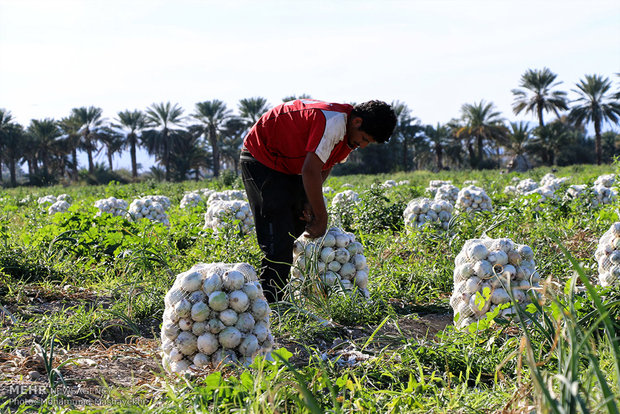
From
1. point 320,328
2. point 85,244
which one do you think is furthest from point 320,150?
point 85,244

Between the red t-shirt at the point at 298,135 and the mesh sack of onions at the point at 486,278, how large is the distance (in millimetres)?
1070

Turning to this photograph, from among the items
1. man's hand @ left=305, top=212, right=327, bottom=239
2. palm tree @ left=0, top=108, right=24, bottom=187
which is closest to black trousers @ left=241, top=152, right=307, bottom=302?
man's hand @ left=305, top=212, right=327, bottom=239

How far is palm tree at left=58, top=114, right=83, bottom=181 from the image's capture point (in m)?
48.4

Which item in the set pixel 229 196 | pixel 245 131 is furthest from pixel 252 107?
pixel 229 196

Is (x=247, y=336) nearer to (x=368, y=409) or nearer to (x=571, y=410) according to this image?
(x=368, y=409)

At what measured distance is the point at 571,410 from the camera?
1285 mm

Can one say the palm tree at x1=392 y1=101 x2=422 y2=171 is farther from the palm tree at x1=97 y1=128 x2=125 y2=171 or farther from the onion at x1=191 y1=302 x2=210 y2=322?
the onion at x1=191 y1=302 x2=210 y2=322

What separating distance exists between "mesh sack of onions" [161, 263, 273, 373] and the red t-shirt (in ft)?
4.09

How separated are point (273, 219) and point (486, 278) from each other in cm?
148

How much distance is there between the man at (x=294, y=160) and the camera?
346cm

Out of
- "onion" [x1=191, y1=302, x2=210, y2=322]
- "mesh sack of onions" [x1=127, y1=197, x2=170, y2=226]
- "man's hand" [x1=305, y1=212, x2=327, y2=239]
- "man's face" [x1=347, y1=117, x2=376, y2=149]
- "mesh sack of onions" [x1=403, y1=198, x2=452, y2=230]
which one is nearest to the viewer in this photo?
"onion" [x1=191, y1=302, x2=210, y2=322]

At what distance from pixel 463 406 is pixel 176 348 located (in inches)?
49.5

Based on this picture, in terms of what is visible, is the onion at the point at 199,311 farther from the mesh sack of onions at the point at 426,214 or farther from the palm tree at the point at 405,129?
the palm tree at the point at 405,129

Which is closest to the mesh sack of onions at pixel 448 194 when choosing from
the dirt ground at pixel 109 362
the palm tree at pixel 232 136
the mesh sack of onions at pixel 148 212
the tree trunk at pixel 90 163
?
the mesh sack of onions at pixel 148 212
